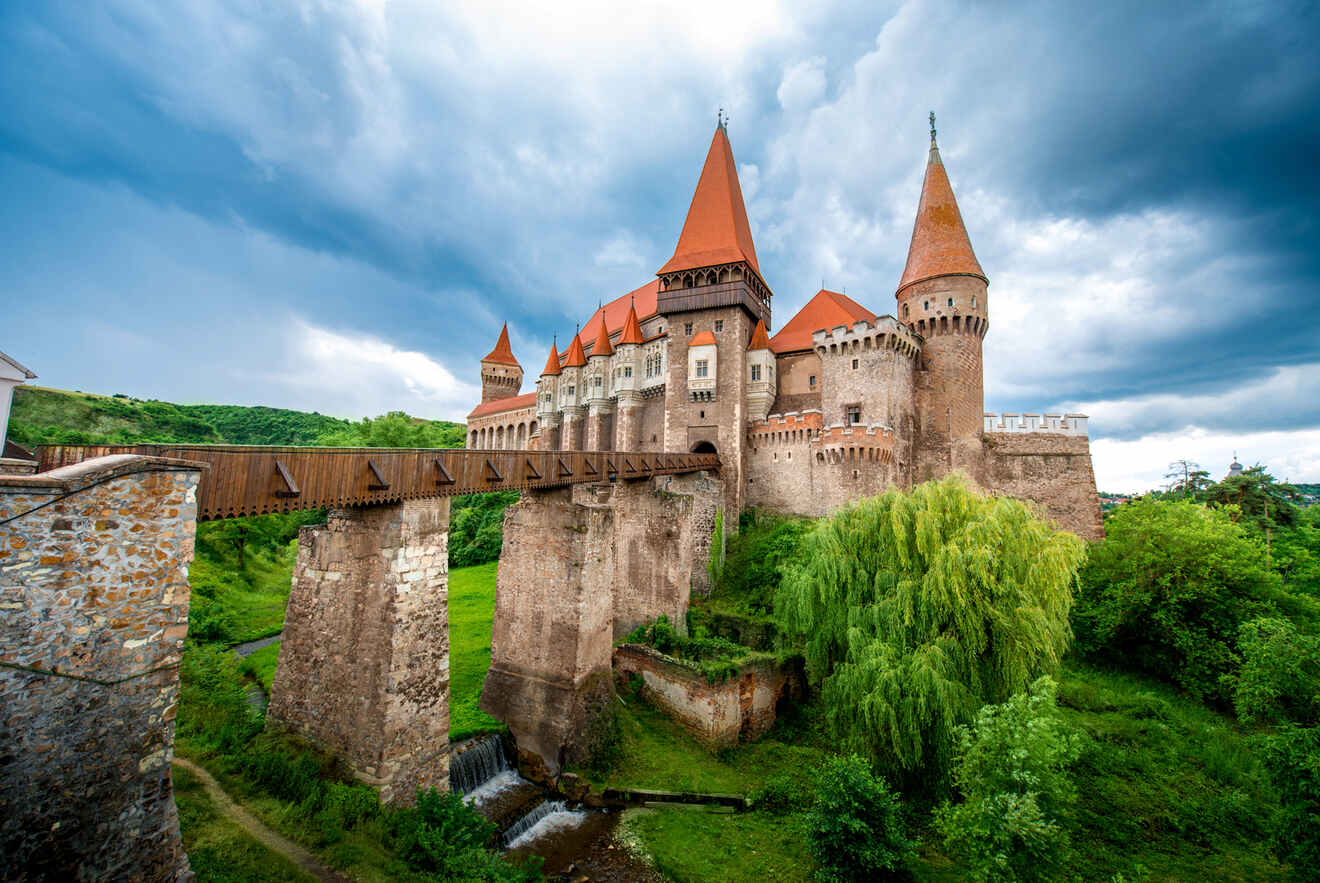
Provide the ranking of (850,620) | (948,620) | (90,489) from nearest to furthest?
(90,489), (948,620), (850,620)

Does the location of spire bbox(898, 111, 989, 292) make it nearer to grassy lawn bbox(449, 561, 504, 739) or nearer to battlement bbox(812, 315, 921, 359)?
battlement bbox(812, 315, 921, 359)

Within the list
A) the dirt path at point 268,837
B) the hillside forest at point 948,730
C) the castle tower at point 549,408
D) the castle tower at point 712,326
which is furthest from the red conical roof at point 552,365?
the dirt path at point 268,837

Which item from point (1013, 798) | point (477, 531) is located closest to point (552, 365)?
point (477, 531)

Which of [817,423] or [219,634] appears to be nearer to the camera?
[219,634]

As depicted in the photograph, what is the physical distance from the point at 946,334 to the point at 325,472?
25811 millimetres

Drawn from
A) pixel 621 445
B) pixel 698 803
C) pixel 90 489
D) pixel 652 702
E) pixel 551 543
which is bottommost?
pixel 698 803

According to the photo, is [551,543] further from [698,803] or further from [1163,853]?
[1163,853]

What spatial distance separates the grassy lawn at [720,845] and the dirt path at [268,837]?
6.38 m

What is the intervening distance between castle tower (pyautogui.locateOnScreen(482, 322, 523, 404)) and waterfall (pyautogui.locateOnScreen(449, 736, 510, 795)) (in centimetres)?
4554

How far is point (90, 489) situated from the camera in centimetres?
479

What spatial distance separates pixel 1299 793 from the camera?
7977 millimetres

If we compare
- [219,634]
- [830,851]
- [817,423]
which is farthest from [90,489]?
[817,423]

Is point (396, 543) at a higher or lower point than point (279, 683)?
higher

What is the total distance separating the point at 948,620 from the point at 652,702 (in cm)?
913
